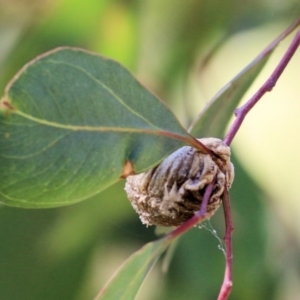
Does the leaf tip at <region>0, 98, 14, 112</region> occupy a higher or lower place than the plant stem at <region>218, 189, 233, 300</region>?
higher

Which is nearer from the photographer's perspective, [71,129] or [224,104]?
[71,129]

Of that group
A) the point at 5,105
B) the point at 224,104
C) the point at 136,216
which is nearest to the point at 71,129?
the point at 5,105

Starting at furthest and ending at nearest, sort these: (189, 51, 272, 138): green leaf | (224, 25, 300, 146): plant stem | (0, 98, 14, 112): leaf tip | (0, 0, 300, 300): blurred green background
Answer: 1. (0, 0, 300, 300): blurred green background
2. (189, 51, 272, 138): green leaf
3. (224, 25, 300, 146): plant stem
4. (0, 98, 14, 112): leaf tip

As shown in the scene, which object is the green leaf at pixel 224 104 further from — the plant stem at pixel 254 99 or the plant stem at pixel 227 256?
the plant stem at pixel 227 256

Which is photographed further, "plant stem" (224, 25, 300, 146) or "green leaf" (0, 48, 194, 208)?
"plant stem" (224, 25, 300, 146)

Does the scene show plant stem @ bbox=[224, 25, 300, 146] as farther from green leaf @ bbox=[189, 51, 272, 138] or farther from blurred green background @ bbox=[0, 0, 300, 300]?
blurred green background @ bbox=[0, 0, 300, 300]

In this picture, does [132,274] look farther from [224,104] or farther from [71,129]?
[224,104]

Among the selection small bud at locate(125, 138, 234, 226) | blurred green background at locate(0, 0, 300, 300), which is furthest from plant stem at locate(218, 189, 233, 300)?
blurred green background at locate(0, 0, 300, 300)
